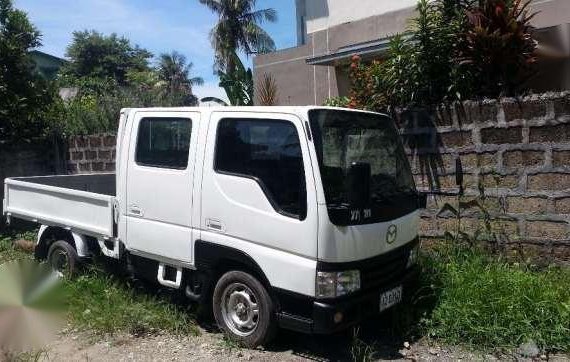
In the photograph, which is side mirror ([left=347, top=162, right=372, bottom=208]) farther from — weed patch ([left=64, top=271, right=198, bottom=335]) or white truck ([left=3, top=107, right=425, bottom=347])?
weed patch ([left=64, top=271, right=198, bottom=335])

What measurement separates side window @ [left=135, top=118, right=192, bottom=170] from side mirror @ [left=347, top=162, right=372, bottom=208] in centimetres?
149

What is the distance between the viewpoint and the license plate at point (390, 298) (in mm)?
3981

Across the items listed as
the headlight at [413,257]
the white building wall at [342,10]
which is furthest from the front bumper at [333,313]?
the white building wall at [342,10]

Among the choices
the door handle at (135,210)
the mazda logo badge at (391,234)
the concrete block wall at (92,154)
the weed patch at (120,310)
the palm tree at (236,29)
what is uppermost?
the palm tree at (236,29)

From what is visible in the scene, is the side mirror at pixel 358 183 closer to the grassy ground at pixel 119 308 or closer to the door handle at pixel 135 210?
the grassy ground at pixel 119 308

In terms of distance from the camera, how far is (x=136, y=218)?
4.66 m

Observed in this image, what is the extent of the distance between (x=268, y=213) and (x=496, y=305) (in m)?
2.05

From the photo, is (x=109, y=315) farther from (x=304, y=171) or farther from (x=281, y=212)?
(x=304, y=171)

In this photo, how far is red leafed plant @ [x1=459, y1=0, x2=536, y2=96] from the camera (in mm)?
5266

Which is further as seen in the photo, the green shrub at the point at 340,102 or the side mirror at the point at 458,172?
the green shrub at the point at 340,102

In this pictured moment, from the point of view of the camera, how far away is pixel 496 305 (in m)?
4.21

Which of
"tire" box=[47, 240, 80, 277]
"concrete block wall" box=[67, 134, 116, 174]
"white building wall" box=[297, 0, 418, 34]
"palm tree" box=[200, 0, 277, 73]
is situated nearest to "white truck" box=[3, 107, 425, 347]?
"tire" box=[47, 240, 80, 277]

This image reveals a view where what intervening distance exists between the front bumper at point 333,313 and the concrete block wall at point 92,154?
6387 millimetres

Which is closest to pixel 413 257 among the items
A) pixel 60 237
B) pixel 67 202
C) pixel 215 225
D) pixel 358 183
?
pixel 358 183
